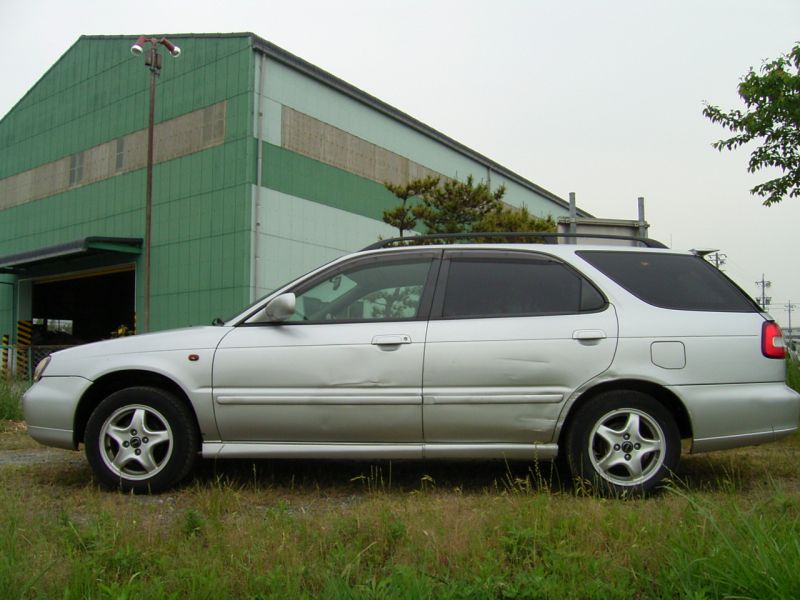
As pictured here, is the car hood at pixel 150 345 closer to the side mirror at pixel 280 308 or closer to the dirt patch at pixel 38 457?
the side mirror at pixel 280 308

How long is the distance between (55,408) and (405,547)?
2.78 m

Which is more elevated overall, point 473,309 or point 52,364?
point 473,309

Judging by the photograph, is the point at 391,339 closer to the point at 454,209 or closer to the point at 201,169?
the point at 454,209

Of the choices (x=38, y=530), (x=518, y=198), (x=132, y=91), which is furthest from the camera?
(x=518, y=198)

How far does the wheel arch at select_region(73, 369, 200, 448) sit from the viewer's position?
4469 mm

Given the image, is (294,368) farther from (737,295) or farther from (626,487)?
(737,295)

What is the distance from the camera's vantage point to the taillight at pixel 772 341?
4219 millimetres

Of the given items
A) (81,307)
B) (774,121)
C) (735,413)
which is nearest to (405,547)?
(735,413)

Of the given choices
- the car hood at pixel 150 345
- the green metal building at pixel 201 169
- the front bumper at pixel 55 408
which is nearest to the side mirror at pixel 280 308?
the car hood at pixel 150 345

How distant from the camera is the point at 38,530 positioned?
3.21 meters

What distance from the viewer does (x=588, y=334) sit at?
4.21 metres

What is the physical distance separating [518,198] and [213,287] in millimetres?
17672

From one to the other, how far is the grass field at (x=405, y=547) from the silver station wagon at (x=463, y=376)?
34 centimetres

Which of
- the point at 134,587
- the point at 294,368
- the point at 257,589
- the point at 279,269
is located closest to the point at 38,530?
the point at 134,587
